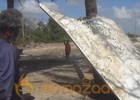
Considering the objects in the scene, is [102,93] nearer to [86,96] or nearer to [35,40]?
[86,96]

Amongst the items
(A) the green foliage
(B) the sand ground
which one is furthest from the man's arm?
(A) the green foliage

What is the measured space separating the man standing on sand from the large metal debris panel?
9.85ft

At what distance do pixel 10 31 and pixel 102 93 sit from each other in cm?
403

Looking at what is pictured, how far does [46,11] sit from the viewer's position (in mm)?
7848

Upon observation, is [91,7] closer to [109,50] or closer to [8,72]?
[109,50]

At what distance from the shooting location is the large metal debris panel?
6.60 metres

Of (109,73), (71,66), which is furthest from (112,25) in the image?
(71,66)

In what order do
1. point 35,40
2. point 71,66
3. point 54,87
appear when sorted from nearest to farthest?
point 54,87
point 71,66
point 35,40

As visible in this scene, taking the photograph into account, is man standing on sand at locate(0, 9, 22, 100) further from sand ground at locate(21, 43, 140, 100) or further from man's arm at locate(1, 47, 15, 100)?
sand ground at locate(21, 43, 140, 100)

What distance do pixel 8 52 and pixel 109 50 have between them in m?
3.88

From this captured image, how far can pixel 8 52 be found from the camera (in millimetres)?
3619

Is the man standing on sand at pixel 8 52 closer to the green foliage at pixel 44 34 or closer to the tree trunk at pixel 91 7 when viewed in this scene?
the tree trunk at pixel 91 7

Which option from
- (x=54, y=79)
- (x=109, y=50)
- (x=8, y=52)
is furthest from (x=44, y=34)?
(x=8, y=52)

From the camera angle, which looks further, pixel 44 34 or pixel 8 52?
pixel 44 34
